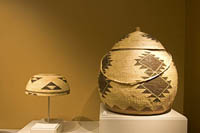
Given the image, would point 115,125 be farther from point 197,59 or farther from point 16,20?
point 16,20

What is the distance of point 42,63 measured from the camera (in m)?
1.33

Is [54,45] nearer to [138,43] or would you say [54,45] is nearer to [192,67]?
[138,43]

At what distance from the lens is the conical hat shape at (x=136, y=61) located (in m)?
0.79

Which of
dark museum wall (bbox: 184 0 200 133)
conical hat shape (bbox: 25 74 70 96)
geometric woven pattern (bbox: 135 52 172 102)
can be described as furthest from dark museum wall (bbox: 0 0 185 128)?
geometric woven pattern (bbox: 135 52 172 102)

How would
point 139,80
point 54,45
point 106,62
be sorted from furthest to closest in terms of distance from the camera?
1. point 54,45
2. point 106,62
3. point 139,80

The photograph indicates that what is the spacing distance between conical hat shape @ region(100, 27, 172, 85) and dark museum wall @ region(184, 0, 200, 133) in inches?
12.9

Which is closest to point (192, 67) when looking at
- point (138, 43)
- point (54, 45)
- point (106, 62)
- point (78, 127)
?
point (138, 43)

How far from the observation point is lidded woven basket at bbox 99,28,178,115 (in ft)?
2.57

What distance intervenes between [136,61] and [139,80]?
0.09 meters

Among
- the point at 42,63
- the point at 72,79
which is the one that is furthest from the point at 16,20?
the point at 72,79

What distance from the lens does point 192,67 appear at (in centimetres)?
114

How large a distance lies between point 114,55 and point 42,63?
2.16ft

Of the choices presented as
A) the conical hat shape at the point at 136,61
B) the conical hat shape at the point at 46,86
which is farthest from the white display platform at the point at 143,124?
the conical hat shape at the point at 46,86

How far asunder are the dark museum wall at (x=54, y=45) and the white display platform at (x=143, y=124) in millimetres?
542
